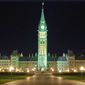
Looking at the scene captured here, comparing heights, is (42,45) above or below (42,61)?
above

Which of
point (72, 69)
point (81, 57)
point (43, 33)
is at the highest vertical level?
point (43, 33)

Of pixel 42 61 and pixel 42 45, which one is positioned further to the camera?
pixel 42 45

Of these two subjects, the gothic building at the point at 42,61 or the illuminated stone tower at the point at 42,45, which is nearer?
the illuminated stone tower at the point at 42,45

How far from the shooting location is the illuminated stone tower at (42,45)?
5243 inches

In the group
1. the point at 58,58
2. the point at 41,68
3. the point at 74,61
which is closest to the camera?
the point at 41,68

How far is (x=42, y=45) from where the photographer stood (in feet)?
447

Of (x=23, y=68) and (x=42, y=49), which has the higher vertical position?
(x=42, y=49)

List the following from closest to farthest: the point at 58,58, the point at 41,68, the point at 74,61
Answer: the point at 41,68 < the point at 74,61 < the point at 58,58

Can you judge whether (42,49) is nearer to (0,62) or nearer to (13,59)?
(13,59)

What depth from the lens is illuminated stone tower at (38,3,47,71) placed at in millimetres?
133163

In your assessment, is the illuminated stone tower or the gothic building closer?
the illuminated stone tower

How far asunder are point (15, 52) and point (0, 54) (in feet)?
53.2

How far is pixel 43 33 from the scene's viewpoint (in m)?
138

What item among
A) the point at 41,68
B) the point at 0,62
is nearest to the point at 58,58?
the point at 41,68
